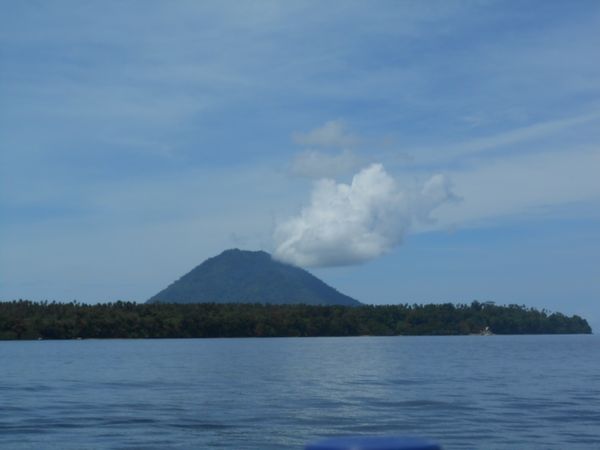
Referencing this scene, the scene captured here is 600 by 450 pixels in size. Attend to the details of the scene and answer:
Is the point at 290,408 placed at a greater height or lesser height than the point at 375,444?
lesser

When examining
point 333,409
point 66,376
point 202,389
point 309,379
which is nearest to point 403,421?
point 333,409

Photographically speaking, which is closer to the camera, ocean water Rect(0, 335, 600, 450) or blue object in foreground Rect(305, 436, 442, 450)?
blue object in foreground Rect(305, 436, 442, 450)

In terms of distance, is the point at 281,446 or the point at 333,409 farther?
the point at 333,409

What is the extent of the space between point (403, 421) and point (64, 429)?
46.3 feet

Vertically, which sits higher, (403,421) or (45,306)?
(45,306)

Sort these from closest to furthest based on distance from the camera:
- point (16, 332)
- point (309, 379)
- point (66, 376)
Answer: point (309, 379) < point (66, 376) < point (16, 332)

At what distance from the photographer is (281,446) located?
31453 mm

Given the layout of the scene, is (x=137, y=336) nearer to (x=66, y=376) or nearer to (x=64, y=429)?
(x=66, y=376)

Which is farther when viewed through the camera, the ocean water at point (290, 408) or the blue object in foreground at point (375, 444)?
the ocean water at point (290, 408)

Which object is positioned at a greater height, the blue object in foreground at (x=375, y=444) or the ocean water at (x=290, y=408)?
the blue object in foreground at (x=375, y=444)

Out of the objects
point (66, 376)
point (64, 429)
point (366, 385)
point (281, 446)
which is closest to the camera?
point (281, 446)

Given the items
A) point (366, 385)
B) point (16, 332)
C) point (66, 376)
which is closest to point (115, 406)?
point (366, 385)

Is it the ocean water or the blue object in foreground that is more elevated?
the blue object in foreground

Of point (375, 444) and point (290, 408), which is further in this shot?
point (290, 408)
